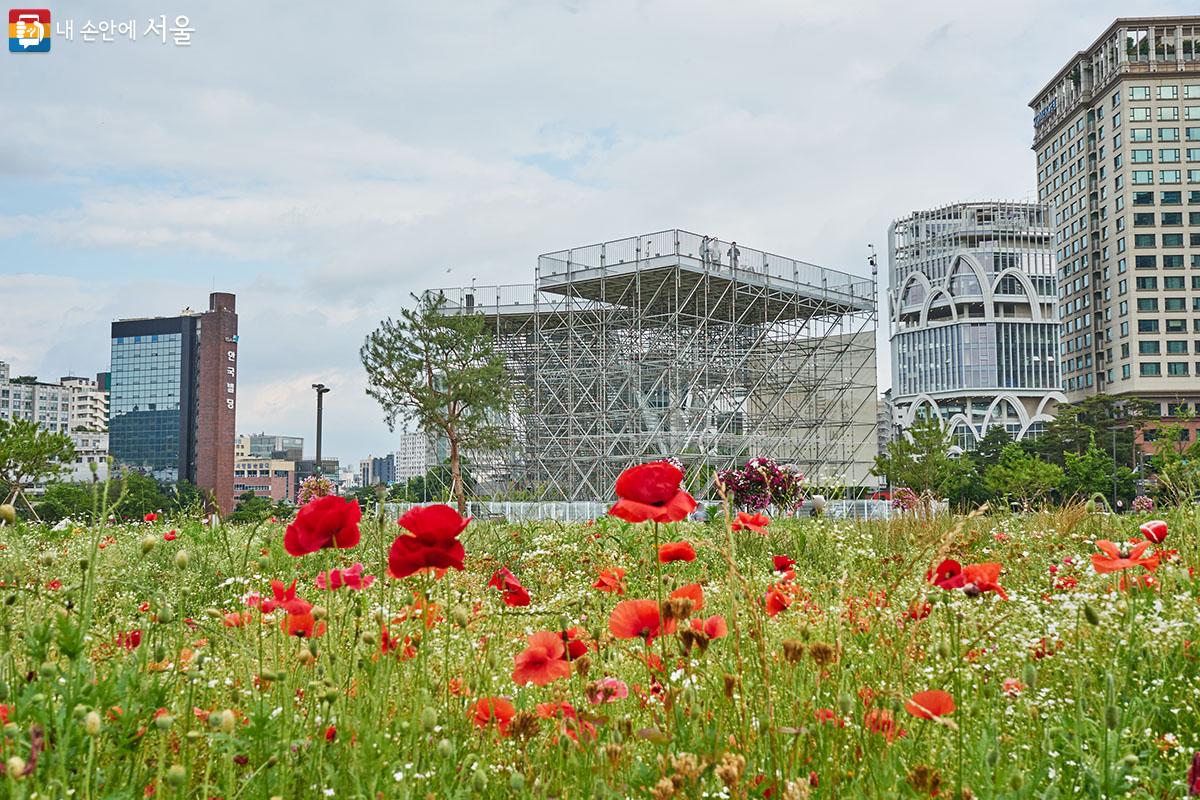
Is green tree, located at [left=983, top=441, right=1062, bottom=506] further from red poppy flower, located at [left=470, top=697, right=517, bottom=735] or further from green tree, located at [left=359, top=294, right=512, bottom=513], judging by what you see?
red poppy flower, located at [left=470, top=697, right=517, bottom=735]

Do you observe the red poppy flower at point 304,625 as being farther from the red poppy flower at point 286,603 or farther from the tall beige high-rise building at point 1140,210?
the tall beige high-rise building at point 1140,210

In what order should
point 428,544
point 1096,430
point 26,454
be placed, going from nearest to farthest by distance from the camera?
point 428,544, point 26,454, point 1096,430

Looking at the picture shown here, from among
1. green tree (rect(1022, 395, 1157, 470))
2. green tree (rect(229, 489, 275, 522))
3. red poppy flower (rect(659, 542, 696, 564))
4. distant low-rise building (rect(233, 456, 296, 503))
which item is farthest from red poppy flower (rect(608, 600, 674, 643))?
distant low-rise building (rect(233, 456, 296, 503))

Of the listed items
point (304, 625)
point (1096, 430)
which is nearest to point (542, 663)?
point (304, 625)

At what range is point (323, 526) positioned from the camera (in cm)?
168

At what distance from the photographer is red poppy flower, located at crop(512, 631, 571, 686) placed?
1.69 metres

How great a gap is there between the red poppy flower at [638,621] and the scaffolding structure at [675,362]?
75.8ft

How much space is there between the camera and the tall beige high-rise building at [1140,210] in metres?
62.7

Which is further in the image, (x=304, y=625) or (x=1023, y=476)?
(x=1023, y=476)

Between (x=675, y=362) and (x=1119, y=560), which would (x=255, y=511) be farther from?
(x=1119, y=560)

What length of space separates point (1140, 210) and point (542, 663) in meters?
73.3

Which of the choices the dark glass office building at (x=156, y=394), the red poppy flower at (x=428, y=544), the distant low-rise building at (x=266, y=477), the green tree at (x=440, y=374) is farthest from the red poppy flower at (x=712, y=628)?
the distant low-rise building at (x=266, y=477)

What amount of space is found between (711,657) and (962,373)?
287 ft

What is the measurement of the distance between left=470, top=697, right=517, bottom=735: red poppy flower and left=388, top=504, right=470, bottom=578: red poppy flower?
0.26 m
